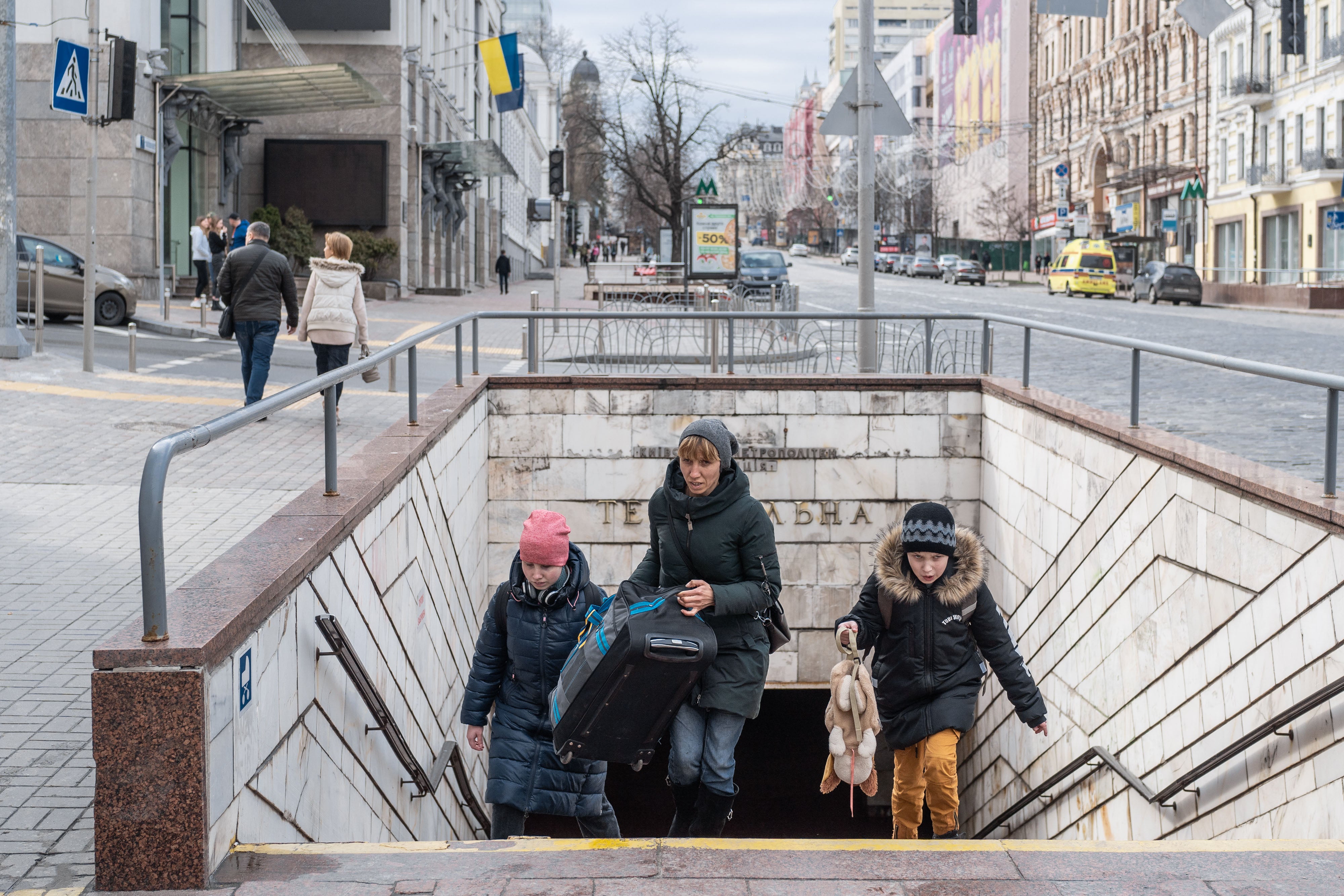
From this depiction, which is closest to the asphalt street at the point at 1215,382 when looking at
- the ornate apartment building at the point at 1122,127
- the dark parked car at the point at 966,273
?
the ornate apartment building at the point at 1122,127

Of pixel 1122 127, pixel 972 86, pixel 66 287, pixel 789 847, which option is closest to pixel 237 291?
pixel 789 847

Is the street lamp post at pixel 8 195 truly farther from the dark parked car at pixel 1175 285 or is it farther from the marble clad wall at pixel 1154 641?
the dark parked car at pixel 1175 285

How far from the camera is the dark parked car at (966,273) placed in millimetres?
60875

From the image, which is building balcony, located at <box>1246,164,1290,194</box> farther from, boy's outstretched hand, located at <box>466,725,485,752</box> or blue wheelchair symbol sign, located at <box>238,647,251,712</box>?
blue wheelchair symbol sign, located at <box>238,647,251,712</box>

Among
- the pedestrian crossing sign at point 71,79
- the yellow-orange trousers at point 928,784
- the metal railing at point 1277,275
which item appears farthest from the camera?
the metal railing at point 1277,275

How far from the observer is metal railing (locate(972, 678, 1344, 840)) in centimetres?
516

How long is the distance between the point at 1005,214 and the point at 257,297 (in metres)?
72.5

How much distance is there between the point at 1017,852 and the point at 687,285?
24832 millimetres

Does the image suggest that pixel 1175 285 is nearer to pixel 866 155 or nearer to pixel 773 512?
pixel 866 155

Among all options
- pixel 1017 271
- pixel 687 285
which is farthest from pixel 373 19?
pixel 1017 271

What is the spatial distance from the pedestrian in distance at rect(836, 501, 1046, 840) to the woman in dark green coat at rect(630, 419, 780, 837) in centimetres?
54

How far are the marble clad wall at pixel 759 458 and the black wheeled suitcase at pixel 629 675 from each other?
7541 mm

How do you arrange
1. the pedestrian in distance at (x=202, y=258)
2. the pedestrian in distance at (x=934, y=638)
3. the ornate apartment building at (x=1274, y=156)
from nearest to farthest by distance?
1. the pedestrian in distance at (x=934, y=638)
2. the pedestrian in distance at (x=202, y=258)
3. the ornate apartment building at (x=1274, y=156)

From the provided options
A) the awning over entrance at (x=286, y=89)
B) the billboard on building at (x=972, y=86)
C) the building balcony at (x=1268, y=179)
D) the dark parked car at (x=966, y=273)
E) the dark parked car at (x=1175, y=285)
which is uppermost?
the billboard on building at (x=972, y=86)
